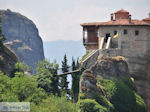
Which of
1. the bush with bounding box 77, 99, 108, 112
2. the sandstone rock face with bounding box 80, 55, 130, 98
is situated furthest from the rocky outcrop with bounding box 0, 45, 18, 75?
the bush with bounding box 77, 99, 108, 112

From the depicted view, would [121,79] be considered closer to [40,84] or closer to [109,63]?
[109,63]

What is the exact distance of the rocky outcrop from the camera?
81875 millimetres

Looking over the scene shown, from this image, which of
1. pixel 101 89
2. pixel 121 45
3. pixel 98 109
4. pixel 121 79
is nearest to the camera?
pixel 98 109

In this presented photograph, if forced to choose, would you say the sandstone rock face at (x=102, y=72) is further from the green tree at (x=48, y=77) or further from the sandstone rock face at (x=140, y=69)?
the green tree at (x=48, y=77)

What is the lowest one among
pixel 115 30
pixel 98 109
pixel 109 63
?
pixel 98 109

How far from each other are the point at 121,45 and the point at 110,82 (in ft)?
35.2

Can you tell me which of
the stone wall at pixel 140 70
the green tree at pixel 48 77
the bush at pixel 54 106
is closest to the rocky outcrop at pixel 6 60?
the green tree at pixel 48 77

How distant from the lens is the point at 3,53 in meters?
84.9

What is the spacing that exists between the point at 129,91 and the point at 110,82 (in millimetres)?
3839

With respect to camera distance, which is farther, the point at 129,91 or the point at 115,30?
the point at 115,30

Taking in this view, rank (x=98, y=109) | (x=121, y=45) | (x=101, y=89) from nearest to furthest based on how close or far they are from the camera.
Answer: (x=98, y=109) < (x=101, y=89) < (x=121, y=45)

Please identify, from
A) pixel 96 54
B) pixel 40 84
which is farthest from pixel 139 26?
pixel 40 84

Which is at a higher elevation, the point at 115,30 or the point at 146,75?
the point at 115,30

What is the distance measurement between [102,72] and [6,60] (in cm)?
1871
